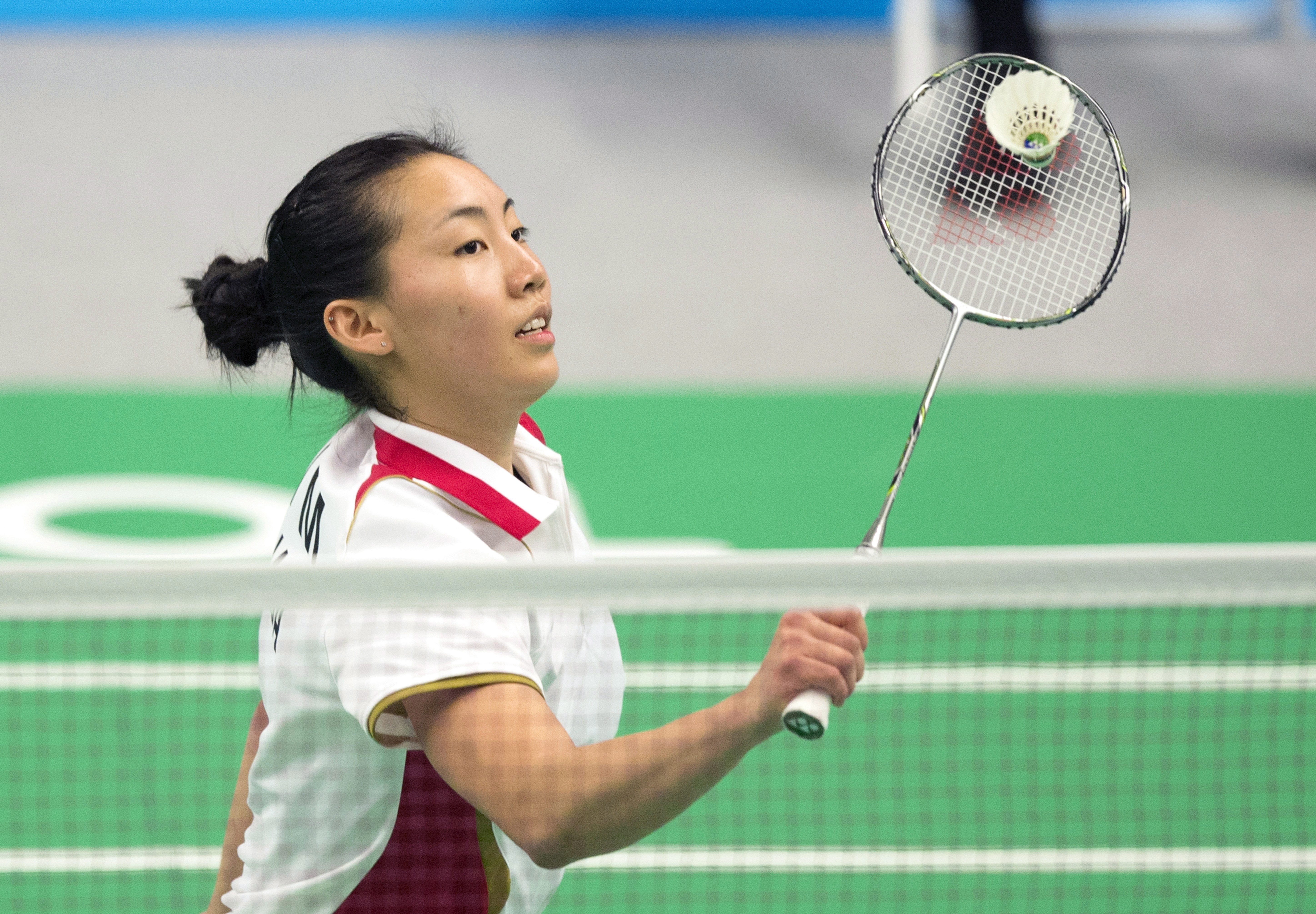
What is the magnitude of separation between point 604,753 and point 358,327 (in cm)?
64

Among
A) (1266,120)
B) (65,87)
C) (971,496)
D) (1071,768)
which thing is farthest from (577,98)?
(1071,768)

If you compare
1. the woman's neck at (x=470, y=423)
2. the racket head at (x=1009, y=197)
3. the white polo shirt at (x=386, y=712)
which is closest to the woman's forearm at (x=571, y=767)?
the white polo shirt at (x=386, y=712)

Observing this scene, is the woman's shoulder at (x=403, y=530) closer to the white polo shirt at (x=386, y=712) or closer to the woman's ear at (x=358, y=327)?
the white polo shirt at (x=386, y=712)

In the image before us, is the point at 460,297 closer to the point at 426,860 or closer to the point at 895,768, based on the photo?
the point at 426,860

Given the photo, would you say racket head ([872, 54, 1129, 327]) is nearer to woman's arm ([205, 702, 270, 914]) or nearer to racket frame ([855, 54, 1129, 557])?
racket frame ([855, 54, 1129, 557])

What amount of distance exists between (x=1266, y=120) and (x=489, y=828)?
29.1 feet

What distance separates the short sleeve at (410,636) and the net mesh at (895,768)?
0.74 m

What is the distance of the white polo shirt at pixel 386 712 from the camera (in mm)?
1733

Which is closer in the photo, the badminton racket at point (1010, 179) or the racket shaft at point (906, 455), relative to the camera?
the racket shaft at point (906, 455)

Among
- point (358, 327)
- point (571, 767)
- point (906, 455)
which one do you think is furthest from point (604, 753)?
point (906, 455)

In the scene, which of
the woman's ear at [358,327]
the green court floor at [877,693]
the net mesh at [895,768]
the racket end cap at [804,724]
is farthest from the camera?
the green court floor at [877,693]

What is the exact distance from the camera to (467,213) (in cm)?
187

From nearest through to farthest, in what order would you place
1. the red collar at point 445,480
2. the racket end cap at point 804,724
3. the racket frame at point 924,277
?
the racket end cap at point 804,724, the red collar at point 445,480, the racket frame at point 924,277

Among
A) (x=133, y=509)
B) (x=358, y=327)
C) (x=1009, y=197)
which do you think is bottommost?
(x=133, y=509)
